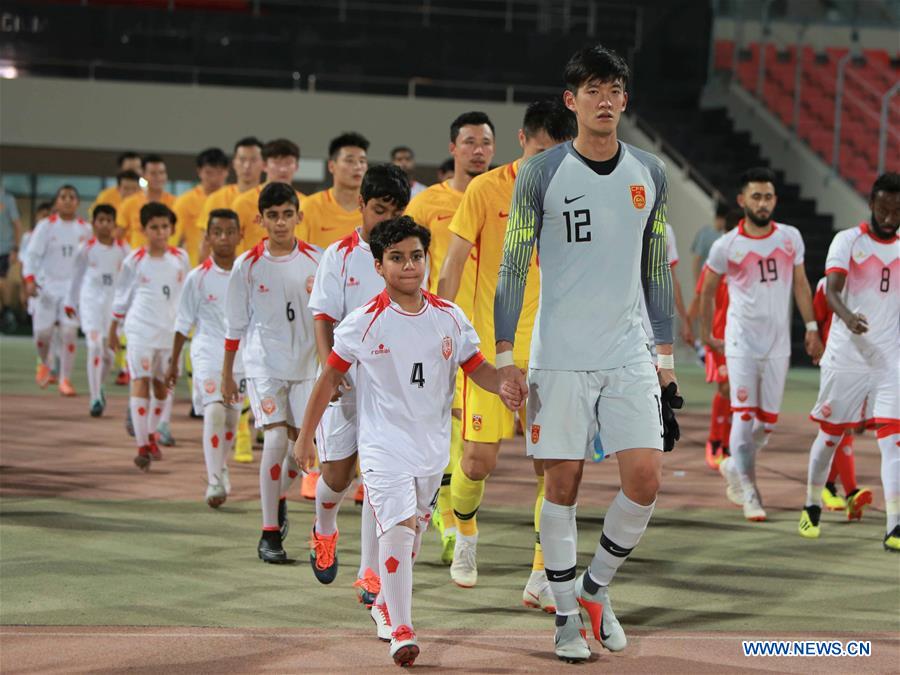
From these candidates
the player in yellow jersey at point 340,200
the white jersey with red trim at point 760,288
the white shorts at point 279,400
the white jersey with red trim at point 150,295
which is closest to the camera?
the white shorts at point 279,400

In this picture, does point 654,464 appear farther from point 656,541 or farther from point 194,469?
point 194,469

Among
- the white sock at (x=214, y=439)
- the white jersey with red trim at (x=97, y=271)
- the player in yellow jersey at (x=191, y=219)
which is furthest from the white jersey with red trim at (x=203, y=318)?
the white jersey with red trim at (x=97, y=271)

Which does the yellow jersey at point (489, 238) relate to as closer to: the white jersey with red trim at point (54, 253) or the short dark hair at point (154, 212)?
the short dark hair at point (154, 212)

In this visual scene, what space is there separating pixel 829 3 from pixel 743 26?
1538mm

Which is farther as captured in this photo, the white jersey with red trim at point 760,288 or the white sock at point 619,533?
the white jersey with red trim at point 760,288

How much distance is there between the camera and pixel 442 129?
25.5m

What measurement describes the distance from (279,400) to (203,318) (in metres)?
2.01

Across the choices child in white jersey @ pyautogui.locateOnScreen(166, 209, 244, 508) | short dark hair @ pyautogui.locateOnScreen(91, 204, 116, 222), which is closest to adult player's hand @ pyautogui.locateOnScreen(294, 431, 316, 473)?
child in white jersey @ pyautogui.locateOnScreen(166, 209, 244, 508)

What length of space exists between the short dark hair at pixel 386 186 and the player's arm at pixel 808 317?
3.33m

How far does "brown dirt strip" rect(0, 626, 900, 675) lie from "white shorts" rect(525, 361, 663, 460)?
83 cm

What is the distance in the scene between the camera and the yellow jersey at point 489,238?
7.22 meters

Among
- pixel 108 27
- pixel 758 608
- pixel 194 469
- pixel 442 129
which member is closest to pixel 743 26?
pixel 442 129

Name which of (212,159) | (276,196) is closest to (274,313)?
(276,196)

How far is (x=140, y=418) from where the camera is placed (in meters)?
11.0
